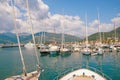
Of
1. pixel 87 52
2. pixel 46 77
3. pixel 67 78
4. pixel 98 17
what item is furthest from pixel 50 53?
pixel 67 78

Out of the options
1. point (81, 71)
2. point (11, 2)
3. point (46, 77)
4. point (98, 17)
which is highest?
point (98, 17)

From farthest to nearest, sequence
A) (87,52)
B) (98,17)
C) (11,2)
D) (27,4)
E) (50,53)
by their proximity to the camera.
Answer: (98,17) → (50,53) → (87,52) → (27,4) → (11,2)

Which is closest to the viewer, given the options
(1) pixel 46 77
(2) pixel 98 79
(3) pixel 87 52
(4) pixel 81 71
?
(2) pixel 98 79

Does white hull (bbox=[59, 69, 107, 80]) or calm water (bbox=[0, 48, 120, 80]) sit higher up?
white hull (bbox=[59, 69, 107, 80])

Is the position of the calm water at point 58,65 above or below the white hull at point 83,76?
below

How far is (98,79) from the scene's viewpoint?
26109mm

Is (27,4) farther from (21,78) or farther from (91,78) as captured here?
(91,78)

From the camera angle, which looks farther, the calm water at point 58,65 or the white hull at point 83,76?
the calm water at point 58,65

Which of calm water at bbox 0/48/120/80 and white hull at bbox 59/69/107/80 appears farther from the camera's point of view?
calm water at bbox 0/48/120/80

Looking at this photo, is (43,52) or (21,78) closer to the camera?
(21,78)

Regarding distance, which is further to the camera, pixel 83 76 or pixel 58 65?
pixel 58 65

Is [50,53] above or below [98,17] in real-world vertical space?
below

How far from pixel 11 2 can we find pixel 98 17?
80.2 m

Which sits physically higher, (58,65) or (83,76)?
(83,76)
